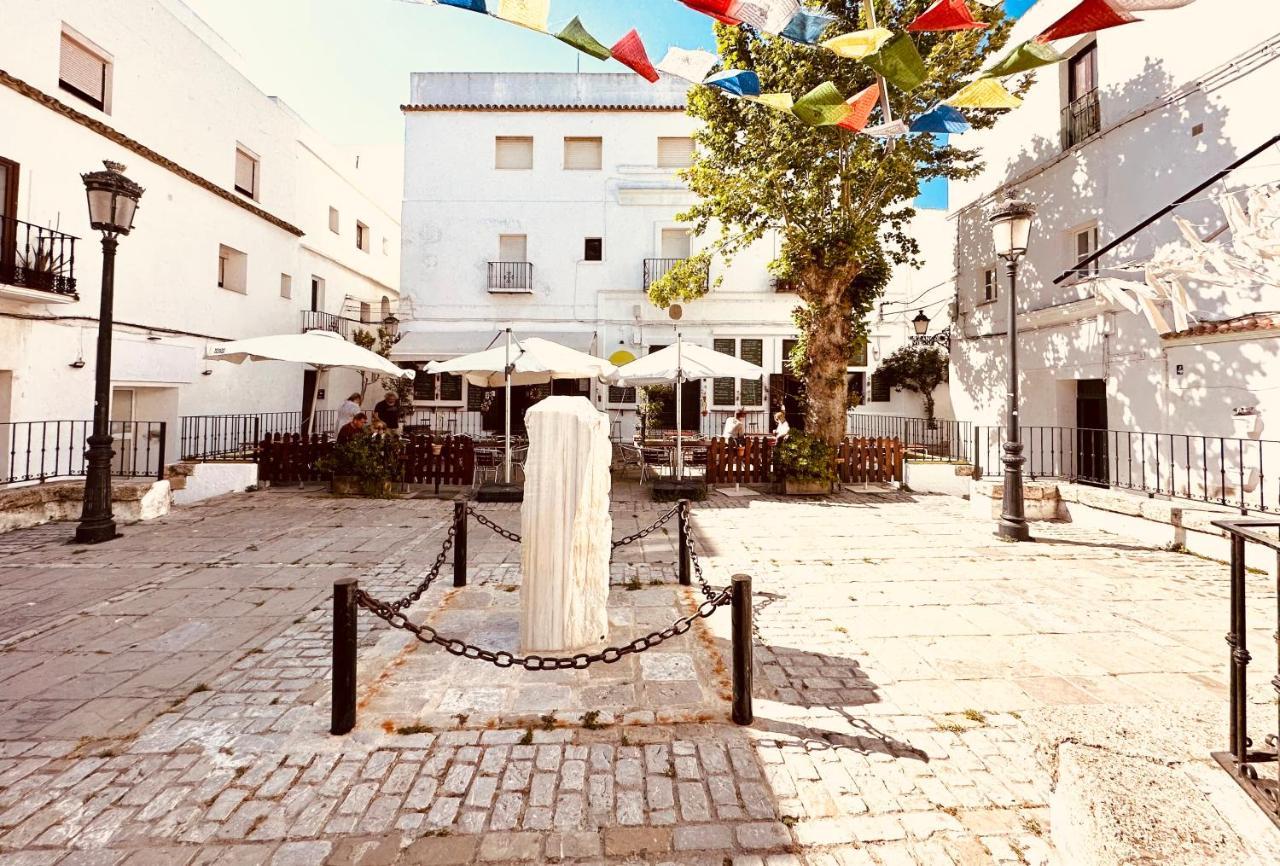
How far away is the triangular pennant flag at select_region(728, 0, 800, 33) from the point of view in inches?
131

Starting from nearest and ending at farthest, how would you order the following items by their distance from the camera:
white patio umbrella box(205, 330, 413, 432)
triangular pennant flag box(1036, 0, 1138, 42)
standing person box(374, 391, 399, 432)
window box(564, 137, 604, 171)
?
triangular pennant flag box(1036, 0, 1138, 42)
white patio umbrella box(205, 330, 413, 432)
standing person box(374, 391, 399, 432)
window box(564, 137, 604, 171)

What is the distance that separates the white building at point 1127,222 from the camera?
739 centimetres

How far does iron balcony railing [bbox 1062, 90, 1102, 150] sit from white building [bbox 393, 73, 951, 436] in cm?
757

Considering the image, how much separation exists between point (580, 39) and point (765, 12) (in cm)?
115

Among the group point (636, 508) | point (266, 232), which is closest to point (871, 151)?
point (636, 508)

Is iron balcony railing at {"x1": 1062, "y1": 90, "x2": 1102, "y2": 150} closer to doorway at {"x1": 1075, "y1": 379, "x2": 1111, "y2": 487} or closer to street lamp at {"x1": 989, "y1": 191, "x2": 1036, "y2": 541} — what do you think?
doorway at {"x1": 1075, "y1": 379, "x2": 1111, "y2": 487}

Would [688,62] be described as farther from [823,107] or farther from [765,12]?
[823,107]

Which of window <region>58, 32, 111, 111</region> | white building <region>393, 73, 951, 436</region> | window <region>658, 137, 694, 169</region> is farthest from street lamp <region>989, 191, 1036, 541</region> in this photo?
window <region>58, 32, 111, 111</region>

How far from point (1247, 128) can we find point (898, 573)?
7982 millimetres

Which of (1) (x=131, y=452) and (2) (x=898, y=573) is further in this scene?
(1) (x=131, y=452)

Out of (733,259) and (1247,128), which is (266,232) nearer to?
(733,259)

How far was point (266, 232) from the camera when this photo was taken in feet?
47.9

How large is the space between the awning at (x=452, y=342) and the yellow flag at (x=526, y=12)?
13.2 meters

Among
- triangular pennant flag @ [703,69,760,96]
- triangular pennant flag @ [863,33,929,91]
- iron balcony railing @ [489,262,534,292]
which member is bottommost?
triangular pennant flag @ [863,33,929,91]
